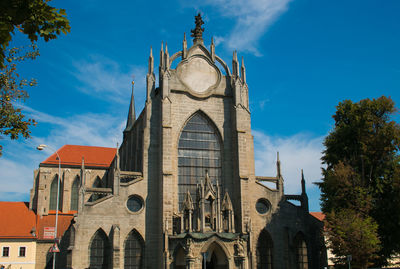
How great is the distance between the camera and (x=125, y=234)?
30391mm

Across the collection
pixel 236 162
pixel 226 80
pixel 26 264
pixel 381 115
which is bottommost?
pixel 26 264

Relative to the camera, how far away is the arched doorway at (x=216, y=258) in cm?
2927

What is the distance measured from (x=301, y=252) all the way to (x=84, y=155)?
102 ft

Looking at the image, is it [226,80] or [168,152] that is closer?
[168,152]

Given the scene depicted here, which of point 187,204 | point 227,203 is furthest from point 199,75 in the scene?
point 187,204

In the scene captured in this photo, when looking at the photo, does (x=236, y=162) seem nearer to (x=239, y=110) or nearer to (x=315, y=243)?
(x=239, y=110)

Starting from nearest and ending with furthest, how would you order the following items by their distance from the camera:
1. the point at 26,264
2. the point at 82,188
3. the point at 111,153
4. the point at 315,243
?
the point at 82,188
the point at 315,243
the point at 26,264
the point at 111,153

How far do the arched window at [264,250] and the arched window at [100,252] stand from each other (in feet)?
39.2

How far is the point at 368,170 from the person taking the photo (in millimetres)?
30672

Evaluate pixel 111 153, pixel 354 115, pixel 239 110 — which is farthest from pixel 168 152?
pixel 111 153

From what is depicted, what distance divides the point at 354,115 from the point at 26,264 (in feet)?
108

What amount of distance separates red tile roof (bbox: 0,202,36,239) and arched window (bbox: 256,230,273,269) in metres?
22.4

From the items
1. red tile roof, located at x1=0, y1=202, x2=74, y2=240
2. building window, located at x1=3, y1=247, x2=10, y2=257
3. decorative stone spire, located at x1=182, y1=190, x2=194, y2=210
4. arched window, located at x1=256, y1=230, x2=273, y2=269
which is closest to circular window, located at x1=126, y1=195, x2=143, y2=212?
decorative stone spire, located at x1=182, y1=190, x2=194, y2=210

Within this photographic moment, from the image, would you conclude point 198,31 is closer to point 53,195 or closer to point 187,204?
point 187,204
